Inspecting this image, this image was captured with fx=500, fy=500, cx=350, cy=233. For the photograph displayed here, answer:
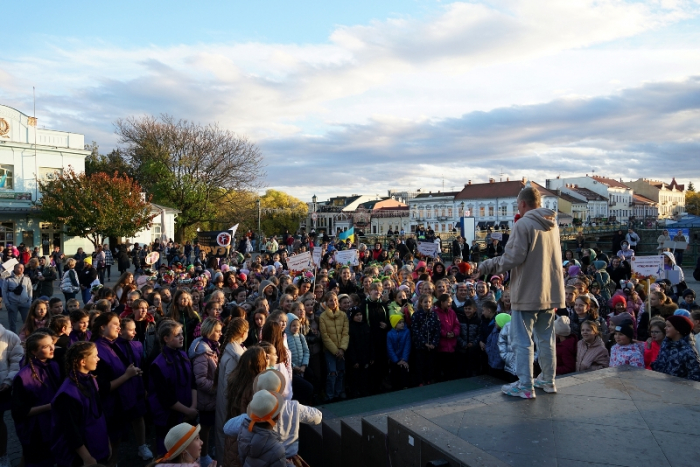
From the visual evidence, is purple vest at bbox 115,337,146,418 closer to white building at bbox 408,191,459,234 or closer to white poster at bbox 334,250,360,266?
white poster at bbox 334,250,360,266

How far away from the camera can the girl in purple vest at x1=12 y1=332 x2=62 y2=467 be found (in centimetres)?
481

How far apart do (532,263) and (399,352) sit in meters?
4.08

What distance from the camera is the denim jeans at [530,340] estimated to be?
14.6 ft

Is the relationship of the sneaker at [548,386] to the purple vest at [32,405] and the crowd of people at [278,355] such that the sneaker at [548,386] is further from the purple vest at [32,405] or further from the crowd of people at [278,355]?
the purple vest at [32,405]

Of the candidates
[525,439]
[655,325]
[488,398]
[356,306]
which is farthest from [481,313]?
[525,439]

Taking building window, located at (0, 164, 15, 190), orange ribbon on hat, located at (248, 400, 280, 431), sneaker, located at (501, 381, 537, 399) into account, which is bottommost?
sneaker, located at (501, 381, 537, 399)

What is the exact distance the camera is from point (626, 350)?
607cm

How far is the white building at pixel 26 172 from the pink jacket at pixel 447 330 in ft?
96.9

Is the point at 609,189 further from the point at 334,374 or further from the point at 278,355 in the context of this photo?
the point at 278,355

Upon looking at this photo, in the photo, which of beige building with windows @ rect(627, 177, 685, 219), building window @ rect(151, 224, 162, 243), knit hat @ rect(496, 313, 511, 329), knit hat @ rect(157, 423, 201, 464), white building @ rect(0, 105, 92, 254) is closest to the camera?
knit hat @ rect(157, 423, 201, 464)

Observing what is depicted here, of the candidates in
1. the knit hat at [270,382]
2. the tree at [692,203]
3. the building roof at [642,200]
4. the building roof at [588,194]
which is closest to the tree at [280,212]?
the building roof at [588,194]

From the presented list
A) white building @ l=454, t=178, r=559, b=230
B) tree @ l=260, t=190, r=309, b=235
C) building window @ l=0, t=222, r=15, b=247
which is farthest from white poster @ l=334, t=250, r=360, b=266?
white building @ l=454, t=178, r=559, b=230

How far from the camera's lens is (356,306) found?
27.6 feet

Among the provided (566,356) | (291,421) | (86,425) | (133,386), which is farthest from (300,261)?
(291,421)
